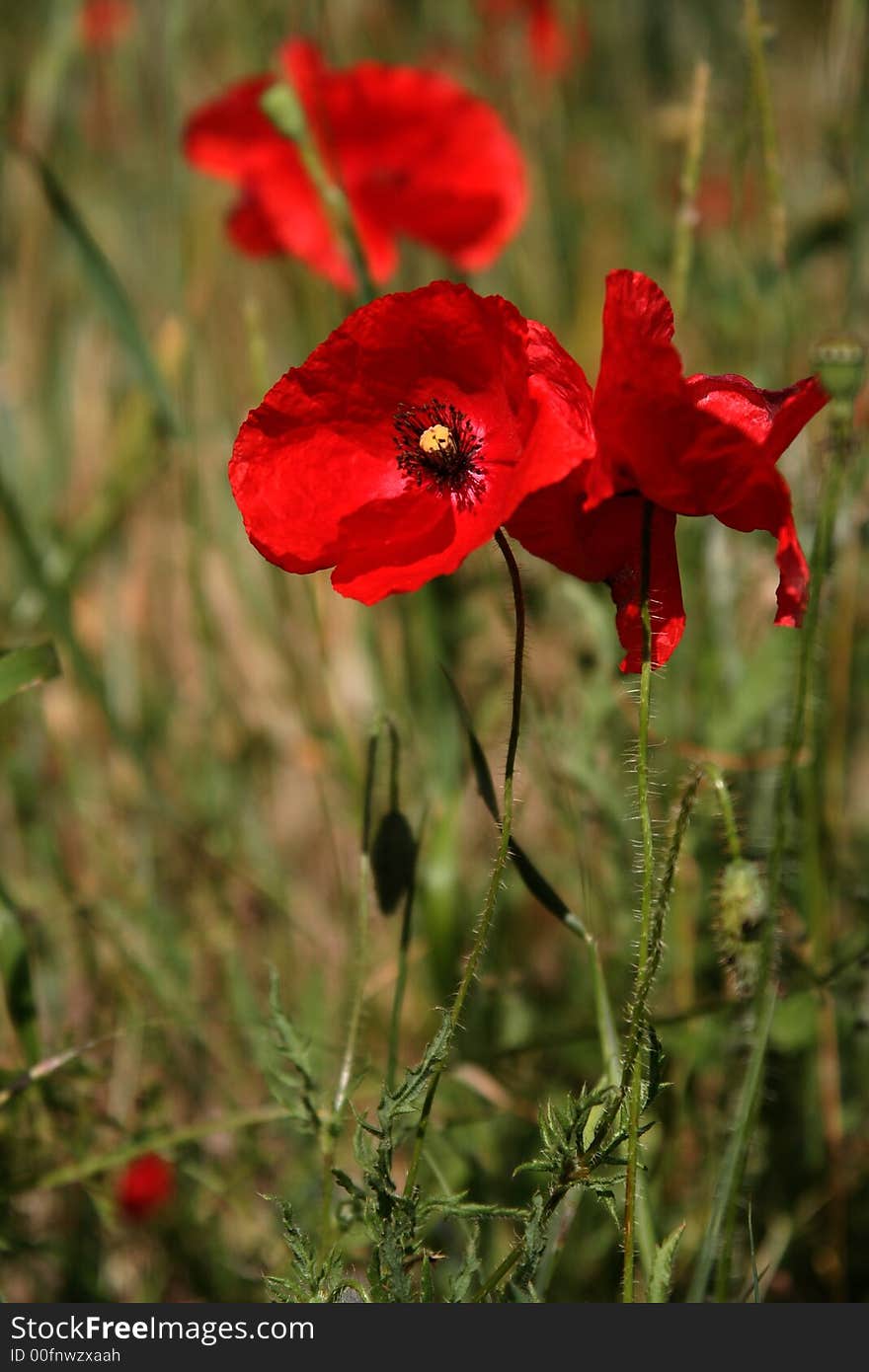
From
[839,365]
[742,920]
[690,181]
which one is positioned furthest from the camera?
[690,181]

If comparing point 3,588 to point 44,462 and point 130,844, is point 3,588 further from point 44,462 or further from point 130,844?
point 130,844

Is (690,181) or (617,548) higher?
(690,181)

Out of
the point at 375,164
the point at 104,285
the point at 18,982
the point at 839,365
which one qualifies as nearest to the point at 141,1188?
the point at 18,982

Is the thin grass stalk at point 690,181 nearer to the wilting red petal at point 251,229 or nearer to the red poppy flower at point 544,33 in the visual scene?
the wilting red petal at point 251,229

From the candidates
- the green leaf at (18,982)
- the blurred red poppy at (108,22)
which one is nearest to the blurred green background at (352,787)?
the green leaf at (18,982)

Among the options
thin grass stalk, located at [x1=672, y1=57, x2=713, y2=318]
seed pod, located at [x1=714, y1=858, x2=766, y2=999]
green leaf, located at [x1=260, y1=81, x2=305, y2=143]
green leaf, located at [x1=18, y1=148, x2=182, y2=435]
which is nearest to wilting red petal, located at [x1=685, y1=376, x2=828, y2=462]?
seed pod, located at [x1=714, y1=858, x2=766, y2=999]

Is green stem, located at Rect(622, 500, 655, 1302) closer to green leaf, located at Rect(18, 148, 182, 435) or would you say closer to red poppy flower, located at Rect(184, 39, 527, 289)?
green leaf, located at Rect(18, 148, 182, 435)

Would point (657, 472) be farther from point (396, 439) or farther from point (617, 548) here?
point (396, 439)
